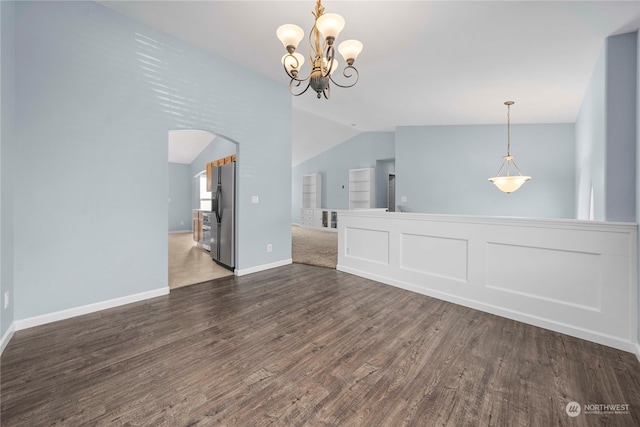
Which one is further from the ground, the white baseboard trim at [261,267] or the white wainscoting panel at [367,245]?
the white wainscoting panel at [367,245]

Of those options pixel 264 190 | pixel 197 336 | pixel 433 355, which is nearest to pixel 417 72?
pixel 264 190

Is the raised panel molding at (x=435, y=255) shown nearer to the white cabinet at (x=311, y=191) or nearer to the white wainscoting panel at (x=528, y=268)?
the white wainscoting panel at (x=528, y=268)

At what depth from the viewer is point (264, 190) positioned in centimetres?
438

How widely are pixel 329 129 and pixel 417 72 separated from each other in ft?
16.3

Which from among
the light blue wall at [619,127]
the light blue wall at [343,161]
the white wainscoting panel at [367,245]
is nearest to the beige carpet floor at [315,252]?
the white wainscoting panel at [367,245]

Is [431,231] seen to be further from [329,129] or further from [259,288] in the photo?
[329,129]

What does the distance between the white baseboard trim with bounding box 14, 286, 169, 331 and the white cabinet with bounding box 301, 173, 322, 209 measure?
746 cm

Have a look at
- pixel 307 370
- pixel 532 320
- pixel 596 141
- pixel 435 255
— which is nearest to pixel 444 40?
pixel 596 141

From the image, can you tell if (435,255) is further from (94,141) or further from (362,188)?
(362,188)

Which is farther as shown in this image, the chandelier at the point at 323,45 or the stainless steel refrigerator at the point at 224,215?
the stainless steel refrigerator at the point at 224,215

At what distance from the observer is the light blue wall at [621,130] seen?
237 cm

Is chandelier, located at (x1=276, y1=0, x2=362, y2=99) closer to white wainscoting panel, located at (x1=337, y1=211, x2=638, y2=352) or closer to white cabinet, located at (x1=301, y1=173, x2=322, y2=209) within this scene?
white wainscoting panel, located at (x1=337, y1=211, x2=638, y2=352)

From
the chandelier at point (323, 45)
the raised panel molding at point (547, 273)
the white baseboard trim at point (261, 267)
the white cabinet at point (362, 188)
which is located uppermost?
the chandelier at point (323, 45)

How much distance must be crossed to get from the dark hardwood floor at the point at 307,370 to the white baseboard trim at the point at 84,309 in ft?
0.28
